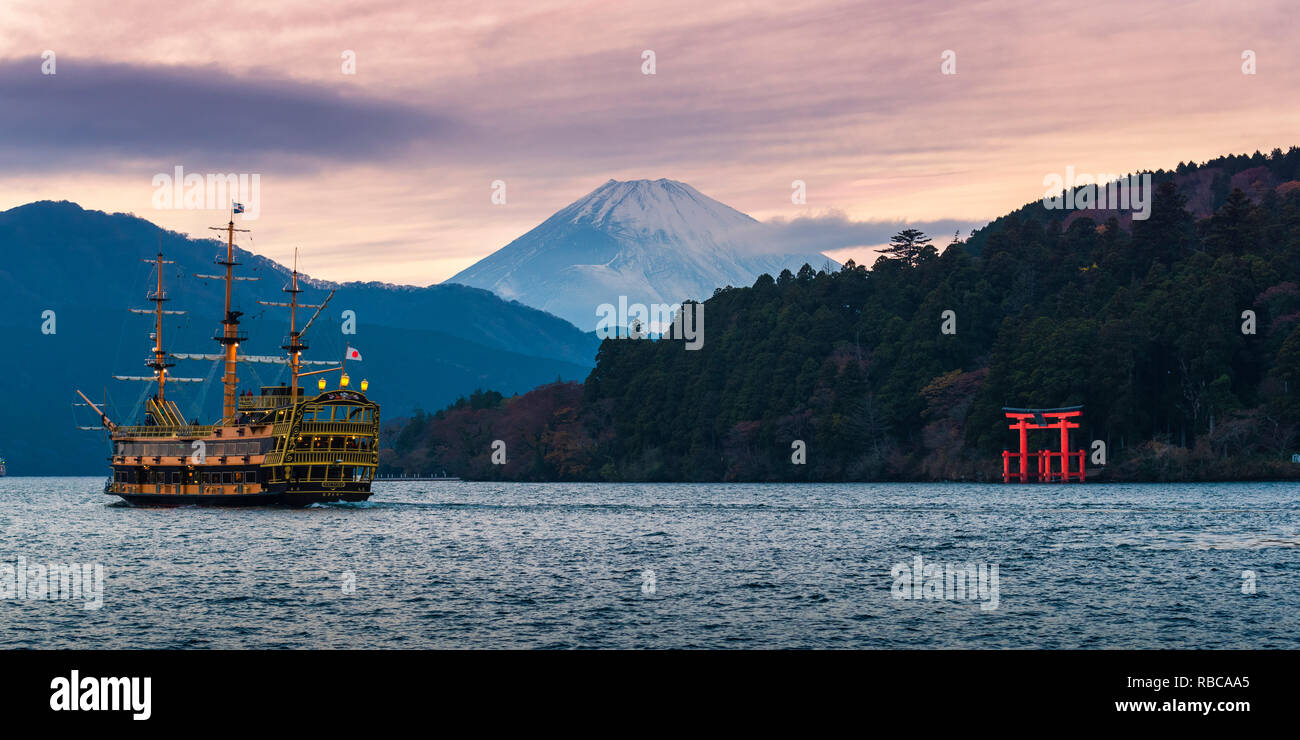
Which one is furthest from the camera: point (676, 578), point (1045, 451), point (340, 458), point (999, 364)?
point (999, 364)

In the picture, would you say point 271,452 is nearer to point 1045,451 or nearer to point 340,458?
point 340,458

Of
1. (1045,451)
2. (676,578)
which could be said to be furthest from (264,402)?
(1045,451)

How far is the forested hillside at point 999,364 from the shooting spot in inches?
5266

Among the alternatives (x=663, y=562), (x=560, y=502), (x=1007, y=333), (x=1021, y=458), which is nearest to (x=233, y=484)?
(x=560, y=502)

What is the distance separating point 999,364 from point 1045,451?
508 inches

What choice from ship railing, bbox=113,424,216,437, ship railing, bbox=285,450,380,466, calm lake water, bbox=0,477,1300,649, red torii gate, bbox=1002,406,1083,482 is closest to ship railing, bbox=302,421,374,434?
ship railing, bbox=285,450,380,466

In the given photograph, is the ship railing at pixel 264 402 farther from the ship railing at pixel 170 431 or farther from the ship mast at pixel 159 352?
the ship mast at pixel 159 352

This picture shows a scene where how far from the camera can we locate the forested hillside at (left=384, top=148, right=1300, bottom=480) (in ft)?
439

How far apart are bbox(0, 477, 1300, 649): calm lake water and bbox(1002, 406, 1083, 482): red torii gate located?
39872mm

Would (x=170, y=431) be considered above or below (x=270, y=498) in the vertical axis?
above

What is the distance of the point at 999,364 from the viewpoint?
147m

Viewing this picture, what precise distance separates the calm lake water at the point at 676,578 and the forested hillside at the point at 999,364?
42.6 metres
